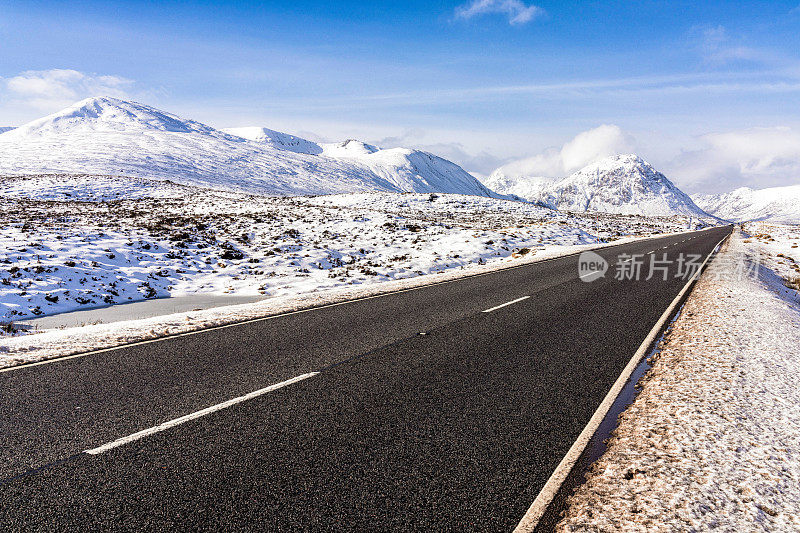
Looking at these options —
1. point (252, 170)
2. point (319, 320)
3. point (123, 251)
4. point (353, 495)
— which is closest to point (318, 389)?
point (353, 495)

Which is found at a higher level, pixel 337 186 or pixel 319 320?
pixel 337 186

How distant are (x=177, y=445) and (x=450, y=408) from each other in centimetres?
301

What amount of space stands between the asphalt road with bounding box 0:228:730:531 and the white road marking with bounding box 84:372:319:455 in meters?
0.08

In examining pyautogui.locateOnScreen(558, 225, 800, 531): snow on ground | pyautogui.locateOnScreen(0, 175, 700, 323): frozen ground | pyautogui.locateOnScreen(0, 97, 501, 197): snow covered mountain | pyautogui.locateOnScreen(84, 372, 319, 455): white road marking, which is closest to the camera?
pyautogui.locateOnScreen(558, 225, 800, 531): snow on ground

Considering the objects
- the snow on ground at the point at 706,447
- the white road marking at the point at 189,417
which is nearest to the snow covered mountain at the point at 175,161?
the white road marking at the point at 189,417

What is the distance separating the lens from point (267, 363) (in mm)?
6582

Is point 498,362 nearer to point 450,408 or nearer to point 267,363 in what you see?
point 450,408

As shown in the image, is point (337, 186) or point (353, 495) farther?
point (337, 186)

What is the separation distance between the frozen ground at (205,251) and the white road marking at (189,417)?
9955 millimetres

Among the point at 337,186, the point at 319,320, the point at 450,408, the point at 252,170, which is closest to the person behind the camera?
the point at 450,408

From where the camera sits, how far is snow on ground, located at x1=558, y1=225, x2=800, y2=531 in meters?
3.30

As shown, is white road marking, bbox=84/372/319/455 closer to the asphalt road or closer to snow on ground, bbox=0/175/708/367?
the asphalt road

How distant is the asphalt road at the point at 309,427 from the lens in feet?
11.0

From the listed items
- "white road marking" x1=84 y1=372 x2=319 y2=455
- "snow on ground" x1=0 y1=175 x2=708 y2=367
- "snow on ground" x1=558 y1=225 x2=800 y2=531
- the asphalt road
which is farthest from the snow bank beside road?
"snow on ground" x1=558 y1=225 x2=800 y2=531
